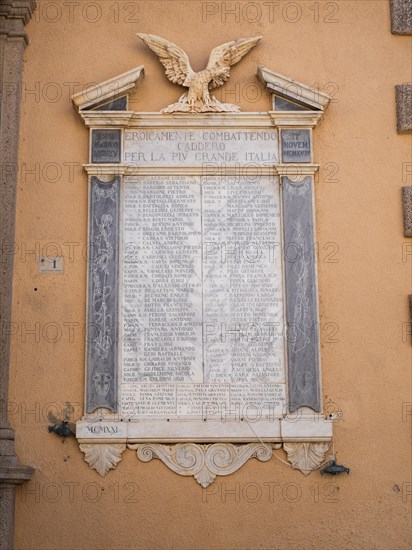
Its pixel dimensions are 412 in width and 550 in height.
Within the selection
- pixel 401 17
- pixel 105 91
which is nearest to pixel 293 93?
pixel 401 17

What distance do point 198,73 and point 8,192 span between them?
193cm

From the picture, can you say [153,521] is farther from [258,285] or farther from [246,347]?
[258,285]

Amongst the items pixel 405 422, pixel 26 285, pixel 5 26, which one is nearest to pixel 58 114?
pixel 5 26

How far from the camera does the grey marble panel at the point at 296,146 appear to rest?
786cm

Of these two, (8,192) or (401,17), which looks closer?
(8,192)

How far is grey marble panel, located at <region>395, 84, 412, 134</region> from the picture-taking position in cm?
793

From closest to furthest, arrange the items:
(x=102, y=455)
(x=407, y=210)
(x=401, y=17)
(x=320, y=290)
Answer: (x=102, y=455)
(x=320, y=290)
(x=407, y=210)
(x=401, y=17)

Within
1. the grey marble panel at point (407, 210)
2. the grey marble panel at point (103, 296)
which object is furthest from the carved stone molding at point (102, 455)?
the grey marble panel at point (407, 210)

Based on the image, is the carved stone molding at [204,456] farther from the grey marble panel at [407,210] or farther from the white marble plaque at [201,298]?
the grey marble panel at [407,210]

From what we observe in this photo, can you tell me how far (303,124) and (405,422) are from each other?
2.67 metres

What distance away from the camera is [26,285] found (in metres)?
7.62

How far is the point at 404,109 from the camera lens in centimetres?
796

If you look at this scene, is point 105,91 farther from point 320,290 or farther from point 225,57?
point 320,290

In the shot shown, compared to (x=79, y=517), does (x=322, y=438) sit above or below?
above
